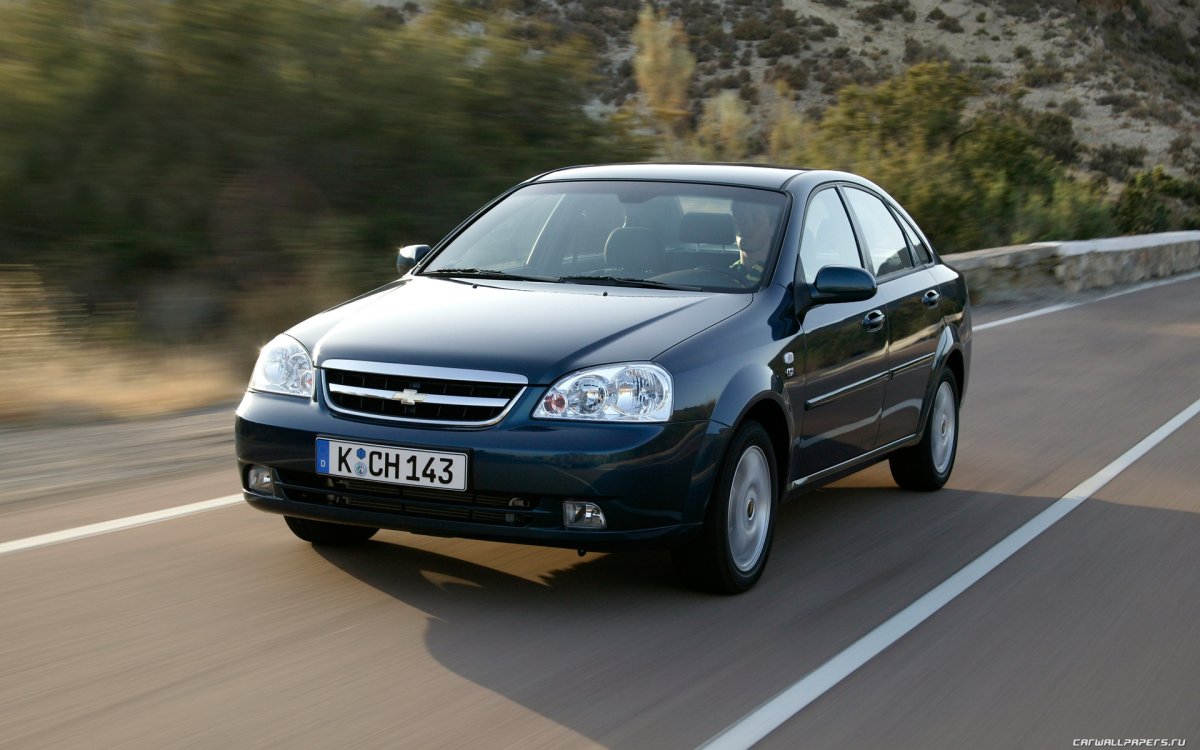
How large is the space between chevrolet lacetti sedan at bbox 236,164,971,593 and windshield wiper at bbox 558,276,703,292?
0.02 m

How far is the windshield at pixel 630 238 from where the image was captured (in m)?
6.23

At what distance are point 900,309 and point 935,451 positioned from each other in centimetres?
98

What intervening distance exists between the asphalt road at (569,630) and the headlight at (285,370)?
71cm

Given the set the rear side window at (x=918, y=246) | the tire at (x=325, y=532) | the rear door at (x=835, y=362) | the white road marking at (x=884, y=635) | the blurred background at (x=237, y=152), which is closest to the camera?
the white road marking at (x=884, y=635)

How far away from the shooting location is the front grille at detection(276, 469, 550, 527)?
514 centimetres

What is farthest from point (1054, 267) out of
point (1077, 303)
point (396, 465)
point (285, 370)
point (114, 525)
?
point (396, 465)

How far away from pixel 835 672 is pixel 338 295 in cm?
819

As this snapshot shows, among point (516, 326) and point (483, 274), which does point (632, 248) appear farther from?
point (516, 326)

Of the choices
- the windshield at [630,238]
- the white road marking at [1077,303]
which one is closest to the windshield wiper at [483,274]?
the windshield at [630,238]

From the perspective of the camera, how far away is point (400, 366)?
17.2 feet

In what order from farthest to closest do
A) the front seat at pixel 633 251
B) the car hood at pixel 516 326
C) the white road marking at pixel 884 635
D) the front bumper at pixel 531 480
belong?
the front seat at pixel 633 251 → the car hood at pixel 516 326 → the front bumper at pixel 531 480 → the white road marking at pixel 884 635

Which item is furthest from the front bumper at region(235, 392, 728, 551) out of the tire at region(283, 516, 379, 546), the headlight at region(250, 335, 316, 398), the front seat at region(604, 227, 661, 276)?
the front seat at region(604, 227, 661, 276)

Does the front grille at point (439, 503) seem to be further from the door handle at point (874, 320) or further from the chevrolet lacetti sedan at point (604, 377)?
the door handle at point (874, 320)

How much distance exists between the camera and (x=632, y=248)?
6.39 m
